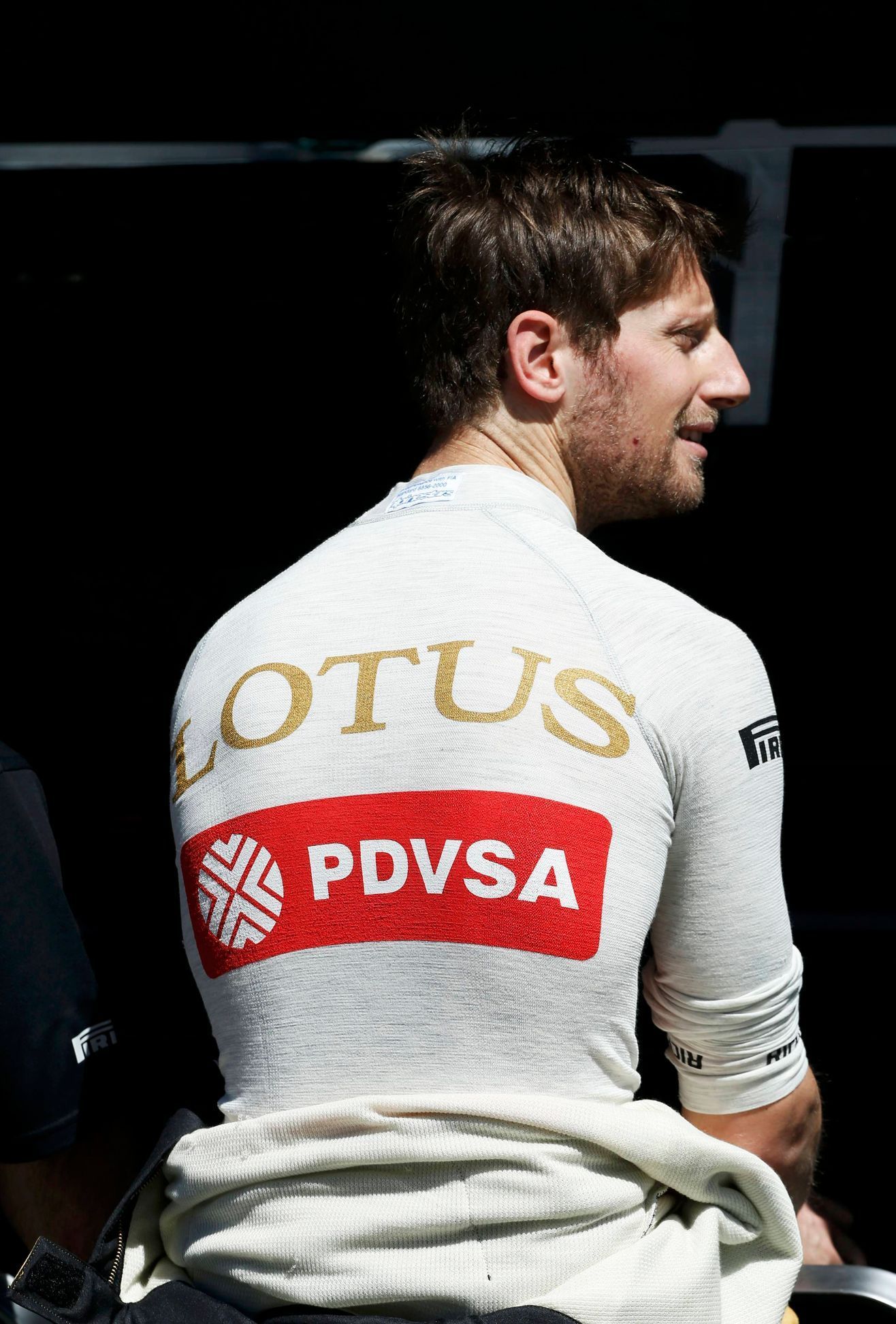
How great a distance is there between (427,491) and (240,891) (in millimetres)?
502

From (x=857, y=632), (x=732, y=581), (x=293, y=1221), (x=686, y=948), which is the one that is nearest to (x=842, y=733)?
(x=857, y=632)

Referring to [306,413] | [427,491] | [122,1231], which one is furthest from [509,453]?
[122,1231]

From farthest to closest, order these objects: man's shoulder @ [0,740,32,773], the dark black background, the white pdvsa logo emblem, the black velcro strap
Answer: the dark black background, man's shoulder @ [0,740,32,773], the white pdvsa logo emblem, the black velcro strap

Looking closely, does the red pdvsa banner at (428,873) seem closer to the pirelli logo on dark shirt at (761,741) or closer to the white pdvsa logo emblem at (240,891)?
the white pdvsa logo emblem at (240,891)

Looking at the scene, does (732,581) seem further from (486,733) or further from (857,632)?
(486,733)

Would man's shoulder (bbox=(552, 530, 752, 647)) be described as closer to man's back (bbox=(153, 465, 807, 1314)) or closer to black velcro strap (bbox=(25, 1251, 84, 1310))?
man's back (bbox=(153, 465, 807, 1314))

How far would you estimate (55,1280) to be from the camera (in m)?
0.94

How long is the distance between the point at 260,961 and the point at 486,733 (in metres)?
0.30

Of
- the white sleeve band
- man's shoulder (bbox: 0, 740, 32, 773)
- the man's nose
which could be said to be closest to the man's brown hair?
the man's nose

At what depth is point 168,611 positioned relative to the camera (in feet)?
7.71

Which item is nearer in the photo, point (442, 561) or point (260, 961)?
point (260, 961)

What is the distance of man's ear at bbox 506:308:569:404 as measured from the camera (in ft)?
4.90

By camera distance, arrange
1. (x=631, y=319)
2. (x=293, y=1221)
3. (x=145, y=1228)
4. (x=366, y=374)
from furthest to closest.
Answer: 1. (x=366, y=374)
2. (x=631, y=319)
3. (x=145, y=1228)
4. (x=293, y=1221)

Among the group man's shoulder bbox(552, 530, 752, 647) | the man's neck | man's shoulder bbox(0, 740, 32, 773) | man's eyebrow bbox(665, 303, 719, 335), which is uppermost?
man's eyebrow bbox(665, 303, 719, 335)
